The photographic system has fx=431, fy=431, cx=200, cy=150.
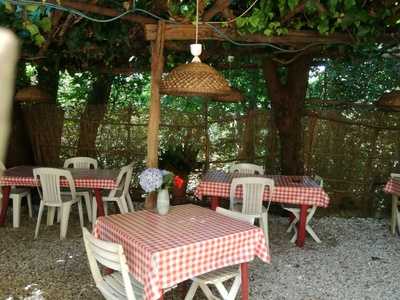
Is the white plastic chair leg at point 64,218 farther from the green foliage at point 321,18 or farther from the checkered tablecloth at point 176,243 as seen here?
the green foliage at point 321,18

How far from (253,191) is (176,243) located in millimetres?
2077

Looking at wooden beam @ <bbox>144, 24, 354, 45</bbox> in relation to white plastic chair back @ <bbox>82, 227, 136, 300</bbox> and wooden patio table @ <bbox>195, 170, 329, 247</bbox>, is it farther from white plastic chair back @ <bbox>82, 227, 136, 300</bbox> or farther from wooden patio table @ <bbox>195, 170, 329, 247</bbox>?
white plastic chair back @ <bbox>82, 227, 136, 300</bbox>

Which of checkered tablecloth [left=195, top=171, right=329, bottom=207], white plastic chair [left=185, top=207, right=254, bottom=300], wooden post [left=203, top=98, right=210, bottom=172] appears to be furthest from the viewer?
wooden post [left=203, top=98, right=210, bottom=172]

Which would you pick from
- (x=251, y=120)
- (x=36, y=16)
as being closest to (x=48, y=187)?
(x=36, y=16)

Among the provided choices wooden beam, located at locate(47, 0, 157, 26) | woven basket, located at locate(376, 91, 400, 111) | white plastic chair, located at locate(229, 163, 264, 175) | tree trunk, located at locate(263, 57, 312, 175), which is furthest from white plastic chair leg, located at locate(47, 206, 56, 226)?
woven basket, located at locate(376, 91, 400, 111)

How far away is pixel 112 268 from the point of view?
2592 millimetres

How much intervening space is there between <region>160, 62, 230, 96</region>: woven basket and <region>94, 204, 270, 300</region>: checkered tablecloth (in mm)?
974

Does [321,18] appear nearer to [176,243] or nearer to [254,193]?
[254,193]

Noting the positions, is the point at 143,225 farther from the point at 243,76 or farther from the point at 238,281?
the point at 243,76

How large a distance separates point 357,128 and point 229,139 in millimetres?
2023

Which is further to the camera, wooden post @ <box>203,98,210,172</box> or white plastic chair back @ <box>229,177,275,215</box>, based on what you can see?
wooden post @ <box>203,98,210,172</box>

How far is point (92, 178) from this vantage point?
5.29 metres

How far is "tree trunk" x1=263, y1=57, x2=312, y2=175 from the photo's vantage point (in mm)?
6289

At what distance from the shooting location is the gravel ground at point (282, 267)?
372 cm
